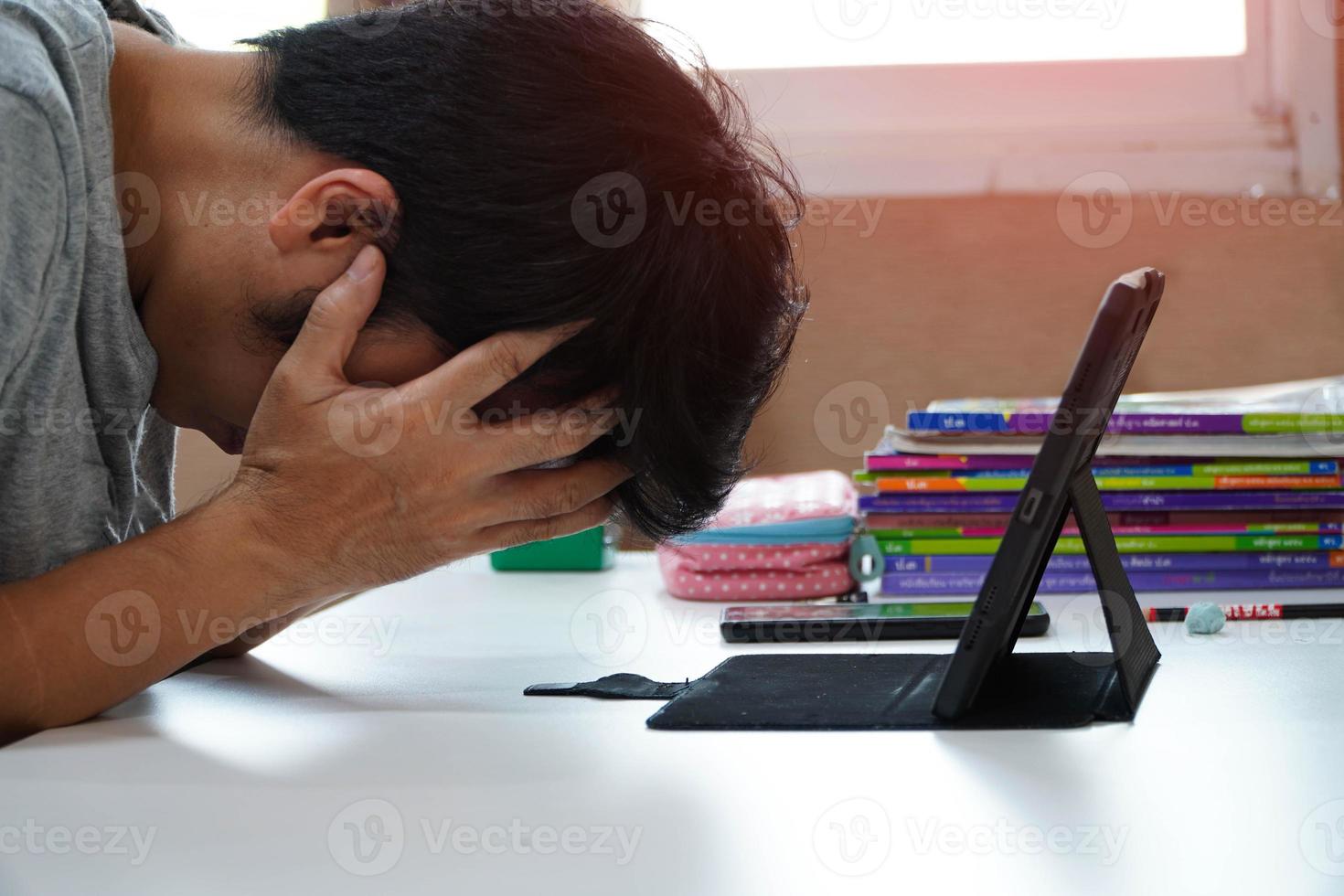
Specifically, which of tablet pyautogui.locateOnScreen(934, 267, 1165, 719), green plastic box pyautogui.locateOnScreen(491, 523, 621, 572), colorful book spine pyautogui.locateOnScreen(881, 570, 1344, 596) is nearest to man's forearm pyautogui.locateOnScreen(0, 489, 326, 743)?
tablet pyautogui.locateOnScreen(934, 267, 1165, 719)

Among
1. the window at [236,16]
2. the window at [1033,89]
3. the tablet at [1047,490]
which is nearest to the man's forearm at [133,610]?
the tablet at [1047,490]

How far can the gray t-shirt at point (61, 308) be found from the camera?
65 centimetres

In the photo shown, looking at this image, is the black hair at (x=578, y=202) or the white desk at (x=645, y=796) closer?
the white desk at (x=645, y=796)

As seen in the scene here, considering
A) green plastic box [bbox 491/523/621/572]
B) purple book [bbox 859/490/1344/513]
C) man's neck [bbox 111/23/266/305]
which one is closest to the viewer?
man's neck [bbox 111/23/266/305]

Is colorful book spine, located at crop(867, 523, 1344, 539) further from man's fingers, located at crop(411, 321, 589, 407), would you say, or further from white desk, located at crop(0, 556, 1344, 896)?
man's fingers, located at crop(411, 321, 589, 407)

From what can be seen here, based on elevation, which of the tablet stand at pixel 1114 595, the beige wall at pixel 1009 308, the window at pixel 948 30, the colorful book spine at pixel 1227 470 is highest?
the window at pixel 948 30

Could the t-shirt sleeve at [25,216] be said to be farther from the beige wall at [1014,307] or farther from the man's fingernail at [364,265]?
the beige wall at [1014,307]

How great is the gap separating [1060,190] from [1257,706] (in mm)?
1278

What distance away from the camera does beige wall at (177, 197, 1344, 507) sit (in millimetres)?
1697

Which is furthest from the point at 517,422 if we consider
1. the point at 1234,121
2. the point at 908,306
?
the point at 1234,121

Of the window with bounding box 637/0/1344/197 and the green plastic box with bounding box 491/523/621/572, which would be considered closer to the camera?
the green plastic box with bounding box 491/523/621/572

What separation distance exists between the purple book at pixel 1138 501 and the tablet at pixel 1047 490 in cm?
47

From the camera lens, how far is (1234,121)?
1772mm

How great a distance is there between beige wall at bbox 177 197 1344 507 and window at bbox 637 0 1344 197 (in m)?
0.07
